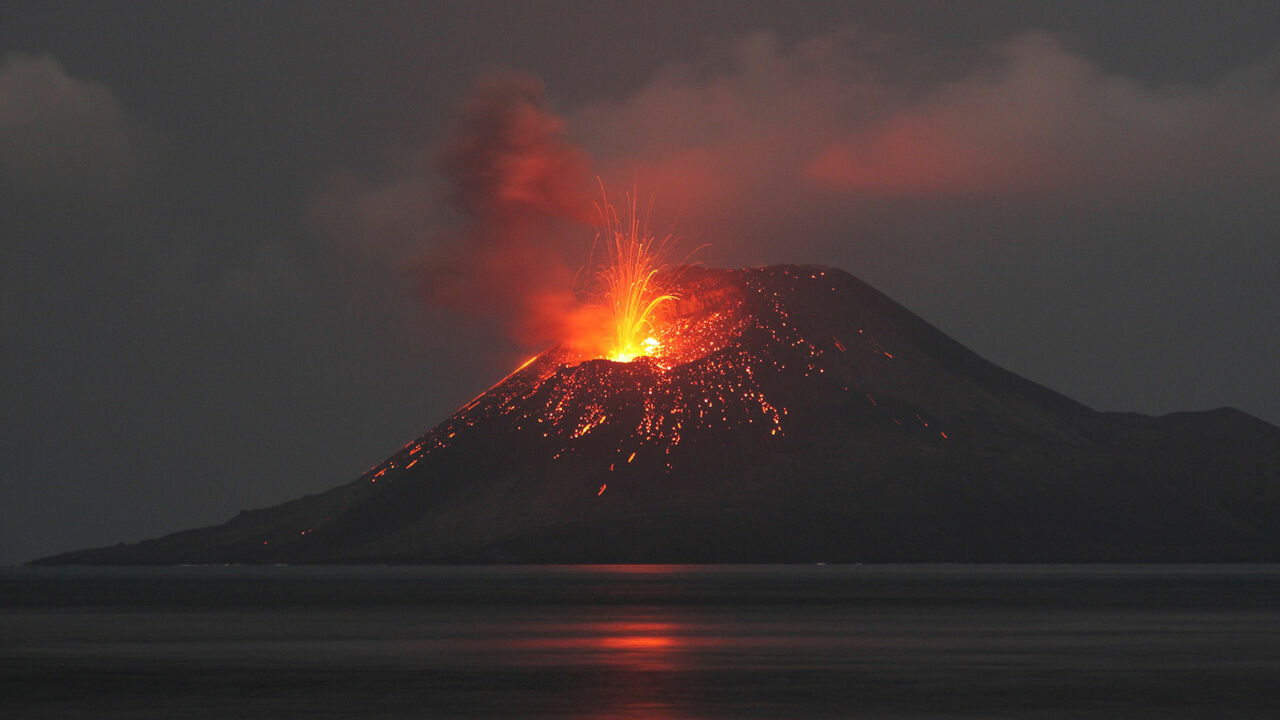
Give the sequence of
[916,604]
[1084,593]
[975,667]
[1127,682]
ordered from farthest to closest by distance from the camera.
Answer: [1084,593]
[916,604]
[975,667]
[1127,682]

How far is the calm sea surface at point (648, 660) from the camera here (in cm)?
5338

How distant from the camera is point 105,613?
12581cm

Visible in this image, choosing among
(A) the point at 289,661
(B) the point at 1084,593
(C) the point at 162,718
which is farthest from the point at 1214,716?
(B) the point at 1084,593

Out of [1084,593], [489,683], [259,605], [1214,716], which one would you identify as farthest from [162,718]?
[1084,593]

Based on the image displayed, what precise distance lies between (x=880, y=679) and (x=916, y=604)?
75.2 metres

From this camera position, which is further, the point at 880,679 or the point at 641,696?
the point at 880,679

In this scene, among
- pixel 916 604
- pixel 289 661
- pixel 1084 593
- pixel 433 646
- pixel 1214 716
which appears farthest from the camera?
pixel 1084 593

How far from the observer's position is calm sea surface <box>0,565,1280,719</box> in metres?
53.4

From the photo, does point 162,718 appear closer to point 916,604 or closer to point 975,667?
point 975,667

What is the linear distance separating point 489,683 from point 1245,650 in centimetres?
3327

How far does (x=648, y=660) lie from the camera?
72.1 m

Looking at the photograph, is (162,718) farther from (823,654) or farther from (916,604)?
(916,604)

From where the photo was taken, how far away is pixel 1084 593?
545 feet

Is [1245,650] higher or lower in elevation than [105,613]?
lower
